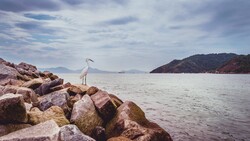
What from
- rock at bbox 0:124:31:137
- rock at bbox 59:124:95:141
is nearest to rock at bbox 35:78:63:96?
rock at bbox 59:124:95:141

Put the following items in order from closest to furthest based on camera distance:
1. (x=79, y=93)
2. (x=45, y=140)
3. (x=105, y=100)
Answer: (x=45, y=140) → (x=105, y=100) → (x=79, y=93)

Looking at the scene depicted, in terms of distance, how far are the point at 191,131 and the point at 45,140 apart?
457 inches

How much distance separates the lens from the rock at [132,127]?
954 cm

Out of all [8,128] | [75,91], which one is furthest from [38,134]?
[75,91]

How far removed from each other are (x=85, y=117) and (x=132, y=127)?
78.2 inches

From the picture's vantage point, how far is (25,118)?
7.38 metres

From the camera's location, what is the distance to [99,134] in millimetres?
9922

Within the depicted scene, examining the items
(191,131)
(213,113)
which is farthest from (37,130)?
(213,113)

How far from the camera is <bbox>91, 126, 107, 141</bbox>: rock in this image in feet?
32.6

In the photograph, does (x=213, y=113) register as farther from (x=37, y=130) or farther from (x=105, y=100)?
(x=37, y=130)

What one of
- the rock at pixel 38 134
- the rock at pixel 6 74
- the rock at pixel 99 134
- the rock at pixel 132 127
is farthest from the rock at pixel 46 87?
the rock at pixel 38 134

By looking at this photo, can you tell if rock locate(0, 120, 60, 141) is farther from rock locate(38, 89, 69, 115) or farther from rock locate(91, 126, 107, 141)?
rock locate(38, 89, 69, 115)

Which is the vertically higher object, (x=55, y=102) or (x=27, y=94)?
(x=27, y=94)

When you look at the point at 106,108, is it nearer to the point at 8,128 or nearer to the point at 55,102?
the point at 55,102
